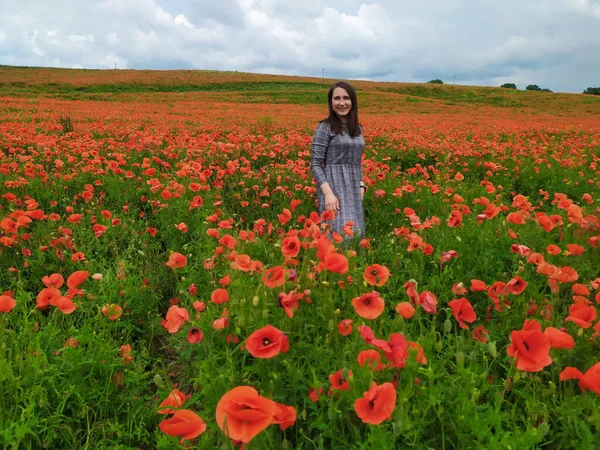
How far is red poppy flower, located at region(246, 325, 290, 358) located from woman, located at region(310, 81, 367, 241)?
111 inches

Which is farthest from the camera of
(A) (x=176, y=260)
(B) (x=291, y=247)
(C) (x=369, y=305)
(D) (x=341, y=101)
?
(D) (x=341, y=101)

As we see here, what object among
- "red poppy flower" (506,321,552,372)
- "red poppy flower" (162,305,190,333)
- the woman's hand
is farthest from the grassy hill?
"red poppy flower" (506,321,552,372)

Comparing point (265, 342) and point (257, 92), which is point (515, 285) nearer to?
point (265, 342)

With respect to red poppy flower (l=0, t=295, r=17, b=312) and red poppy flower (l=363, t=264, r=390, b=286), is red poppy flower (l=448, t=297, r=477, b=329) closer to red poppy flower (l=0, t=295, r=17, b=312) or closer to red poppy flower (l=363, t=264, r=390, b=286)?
red poppy flower (l=363, t=264, r=390, b=286)

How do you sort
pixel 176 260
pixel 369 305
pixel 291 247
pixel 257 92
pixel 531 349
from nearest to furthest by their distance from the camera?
1. pixel 531 349
2. pixel 369 305
3. pixel 291 247
4. pixel 176 260
5. pixel 257 92

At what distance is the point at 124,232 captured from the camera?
145 inches

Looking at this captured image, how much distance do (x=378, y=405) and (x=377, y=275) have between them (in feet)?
2.85

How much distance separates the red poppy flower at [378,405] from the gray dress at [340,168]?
121 inches

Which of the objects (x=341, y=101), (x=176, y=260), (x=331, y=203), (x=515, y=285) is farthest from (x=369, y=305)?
(x=341, y=101)

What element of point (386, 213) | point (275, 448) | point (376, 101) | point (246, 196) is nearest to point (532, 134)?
point (386, 213)

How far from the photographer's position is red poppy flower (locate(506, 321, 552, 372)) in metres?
1.38

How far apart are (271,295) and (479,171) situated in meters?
6.31

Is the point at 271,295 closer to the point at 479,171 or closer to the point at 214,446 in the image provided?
the point at 214,446

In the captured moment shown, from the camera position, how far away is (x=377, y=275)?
2.04 m
